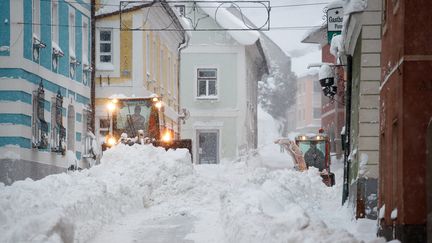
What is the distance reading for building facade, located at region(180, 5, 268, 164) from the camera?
5091cm

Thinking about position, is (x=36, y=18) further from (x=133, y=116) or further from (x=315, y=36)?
(x=315, y=36)

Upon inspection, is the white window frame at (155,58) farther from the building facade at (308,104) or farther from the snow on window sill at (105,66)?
the building facade at (308,104)

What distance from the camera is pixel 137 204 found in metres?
19.9

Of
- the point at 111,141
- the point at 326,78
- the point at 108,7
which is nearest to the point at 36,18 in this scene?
the point at 111,141

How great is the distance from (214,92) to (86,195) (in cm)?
3580

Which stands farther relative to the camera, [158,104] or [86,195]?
[158,104]

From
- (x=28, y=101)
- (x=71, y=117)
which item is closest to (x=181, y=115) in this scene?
(x=71, y=117)

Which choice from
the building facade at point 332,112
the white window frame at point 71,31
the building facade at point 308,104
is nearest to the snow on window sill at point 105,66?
the white window frame at point 71,31

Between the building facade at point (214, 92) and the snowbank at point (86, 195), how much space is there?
25694mm

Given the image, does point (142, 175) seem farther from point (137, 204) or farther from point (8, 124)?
point (8, 124)

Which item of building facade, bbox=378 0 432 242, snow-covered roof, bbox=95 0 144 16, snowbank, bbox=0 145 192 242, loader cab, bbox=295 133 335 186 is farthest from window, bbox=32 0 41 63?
loader cab, bbox=295 133 335 186

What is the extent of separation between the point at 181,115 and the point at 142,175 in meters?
21.7

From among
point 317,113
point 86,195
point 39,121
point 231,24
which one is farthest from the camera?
point 317,113

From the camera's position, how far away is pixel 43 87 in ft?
84.3
